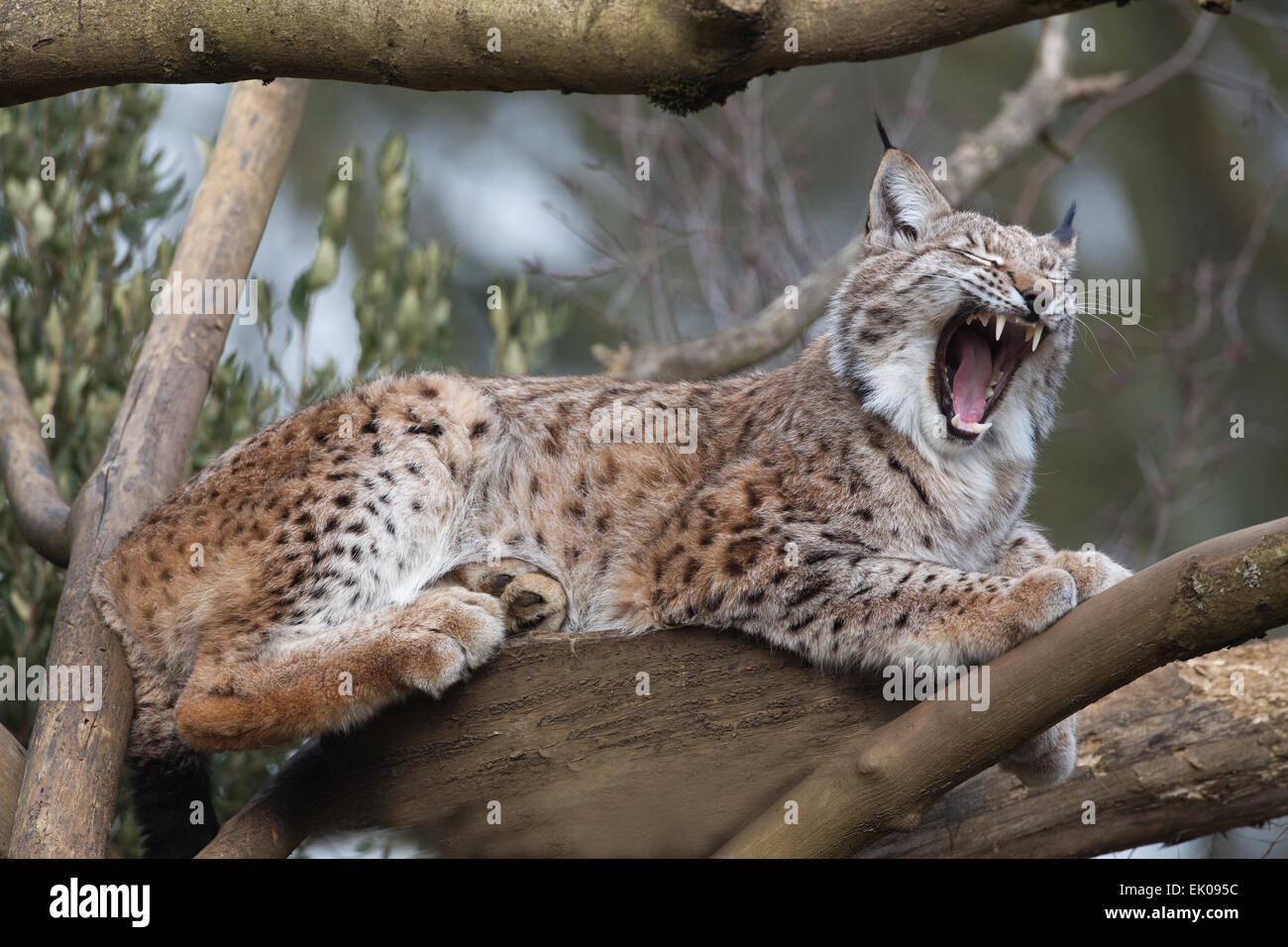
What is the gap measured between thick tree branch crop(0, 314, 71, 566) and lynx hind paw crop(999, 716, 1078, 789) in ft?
12.3

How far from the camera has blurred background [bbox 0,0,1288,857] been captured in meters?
6.58

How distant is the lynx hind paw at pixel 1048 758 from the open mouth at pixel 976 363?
40.9 inches

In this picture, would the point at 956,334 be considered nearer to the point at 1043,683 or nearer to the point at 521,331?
the point at 1043,683

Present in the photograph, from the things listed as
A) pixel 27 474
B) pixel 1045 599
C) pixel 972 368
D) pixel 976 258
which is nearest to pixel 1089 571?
pixel 1045 599

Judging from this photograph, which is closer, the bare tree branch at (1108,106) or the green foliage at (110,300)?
the green foliage at (110,300)

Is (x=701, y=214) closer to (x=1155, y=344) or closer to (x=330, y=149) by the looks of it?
(x=1155, y=344)

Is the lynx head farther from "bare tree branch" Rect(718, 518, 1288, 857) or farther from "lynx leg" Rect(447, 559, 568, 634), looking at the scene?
"lynx leg" Rect(447, 559, 568, 634)

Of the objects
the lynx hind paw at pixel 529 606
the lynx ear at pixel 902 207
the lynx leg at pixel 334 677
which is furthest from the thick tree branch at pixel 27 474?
the lynx ear at pixel 902 207

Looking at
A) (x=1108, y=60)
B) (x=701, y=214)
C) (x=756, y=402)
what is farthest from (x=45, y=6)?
(x=1108, y=60)

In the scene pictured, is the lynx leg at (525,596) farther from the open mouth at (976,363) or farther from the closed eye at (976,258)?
the closed eye at (976,258)

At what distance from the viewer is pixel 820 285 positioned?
7328 millimetres

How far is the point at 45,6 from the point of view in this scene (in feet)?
12.3

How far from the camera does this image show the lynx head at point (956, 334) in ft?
15.2
